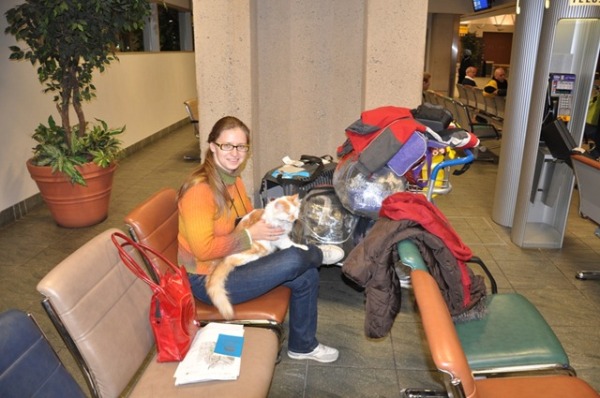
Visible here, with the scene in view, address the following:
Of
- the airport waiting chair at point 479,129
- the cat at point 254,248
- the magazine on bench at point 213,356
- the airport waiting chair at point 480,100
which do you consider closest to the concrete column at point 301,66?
the cat at point 254,248

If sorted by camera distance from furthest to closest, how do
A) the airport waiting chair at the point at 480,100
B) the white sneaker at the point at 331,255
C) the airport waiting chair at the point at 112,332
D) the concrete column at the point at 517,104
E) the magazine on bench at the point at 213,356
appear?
the airport waiting chair at the point at 480,100 < the concrete column at the point at 517,104 < the white sneaker at the point at 331,255 < the magazine on bench at the point at 213,356 < the airport waiting chair at the point at 112,332

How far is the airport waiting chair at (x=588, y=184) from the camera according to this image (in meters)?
2.80

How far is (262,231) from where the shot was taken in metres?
2.03

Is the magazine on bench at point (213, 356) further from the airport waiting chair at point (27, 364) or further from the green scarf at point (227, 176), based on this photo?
the green scarf at point (227, 176)

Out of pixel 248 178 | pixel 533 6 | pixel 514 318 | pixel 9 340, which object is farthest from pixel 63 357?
pixel 533 6

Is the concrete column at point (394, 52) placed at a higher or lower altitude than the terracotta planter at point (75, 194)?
higher

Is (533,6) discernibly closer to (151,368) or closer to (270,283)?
(270,283)

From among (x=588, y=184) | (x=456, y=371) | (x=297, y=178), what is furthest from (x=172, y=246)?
(x=588, y=184)

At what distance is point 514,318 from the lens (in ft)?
6.20

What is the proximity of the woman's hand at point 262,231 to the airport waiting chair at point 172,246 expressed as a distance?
0.85 feet

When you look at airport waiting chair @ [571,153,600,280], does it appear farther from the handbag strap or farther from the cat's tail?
the handbag strap

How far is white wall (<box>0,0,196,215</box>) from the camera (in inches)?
168

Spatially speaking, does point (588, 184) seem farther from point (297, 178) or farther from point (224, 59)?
point (224, 59)

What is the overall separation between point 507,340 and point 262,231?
1069mm
